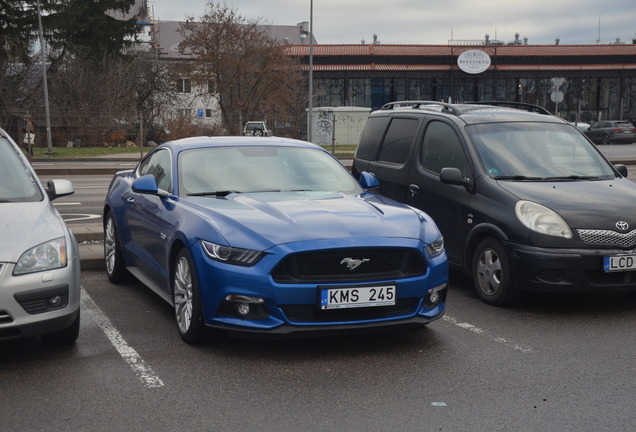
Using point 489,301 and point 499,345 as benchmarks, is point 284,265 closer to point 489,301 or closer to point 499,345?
point 499,345

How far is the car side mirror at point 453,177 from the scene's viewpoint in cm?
693

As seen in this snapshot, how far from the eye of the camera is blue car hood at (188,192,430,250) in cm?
491

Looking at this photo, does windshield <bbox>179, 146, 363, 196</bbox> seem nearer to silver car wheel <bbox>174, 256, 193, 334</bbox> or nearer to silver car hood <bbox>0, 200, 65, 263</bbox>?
silver car wheel <bbox>174, 256, 193, 334</bbox>

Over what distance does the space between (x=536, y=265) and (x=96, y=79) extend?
1556 inches

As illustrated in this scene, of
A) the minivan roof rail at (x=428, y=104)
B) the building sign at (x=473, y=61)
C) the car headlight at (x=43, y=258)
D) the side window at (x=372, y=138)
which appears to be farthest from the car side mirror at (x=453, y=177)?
the building sign at (x=473, y=61)

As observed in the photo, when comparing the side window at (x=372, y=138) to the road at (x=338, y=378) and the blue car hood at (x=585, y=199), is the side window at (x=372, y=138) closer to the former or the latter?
the blue car hood at (x=585, y=199)

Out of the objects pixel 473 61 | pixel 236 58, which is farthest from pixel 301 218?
pixel 473 61

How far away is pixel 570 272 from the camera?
19.8 feet

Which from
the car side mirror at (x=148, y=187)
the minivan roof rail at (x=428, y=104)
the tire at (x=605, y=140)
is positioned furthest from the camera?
the tire at (x=605, y=140)

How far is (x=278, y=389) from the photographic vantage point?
437 cm

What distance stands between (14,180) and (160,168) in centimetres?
142

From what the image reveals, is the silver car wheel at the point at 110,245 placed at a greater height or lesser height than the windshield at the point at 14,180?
lesser

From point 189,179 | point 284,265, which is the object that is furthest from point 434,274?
point 189,179

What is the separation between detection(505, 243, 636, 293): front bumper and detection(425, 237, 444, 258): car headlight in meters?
1.12
